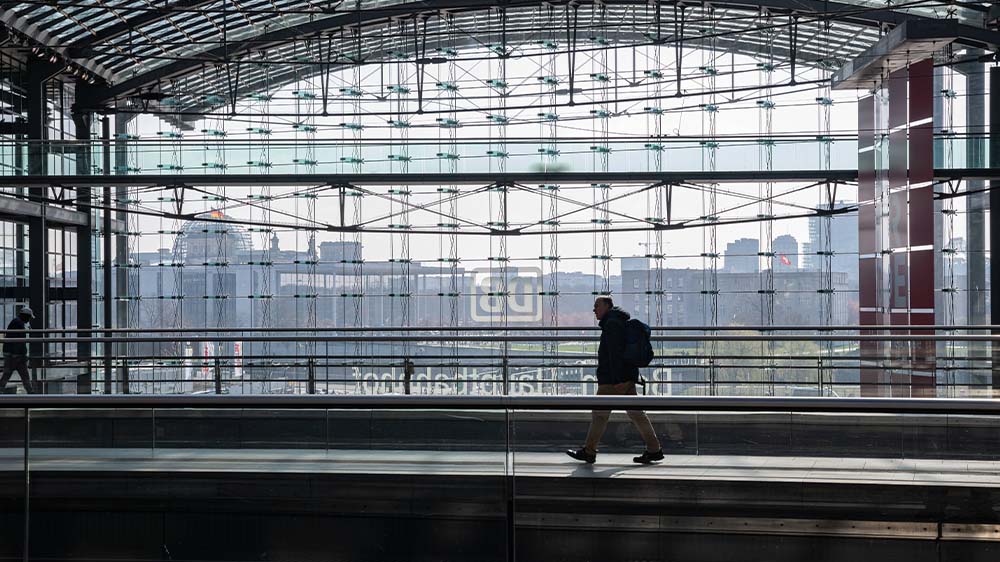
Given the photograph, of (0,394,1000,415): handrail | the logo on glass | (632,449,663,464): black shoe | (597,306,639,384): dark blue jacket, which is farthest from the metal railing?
the logo on glass

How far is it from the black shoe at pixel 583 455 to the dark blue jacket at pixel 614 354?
3.31m

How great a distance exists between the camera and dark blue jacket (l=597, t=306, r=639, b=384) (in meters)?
7.49

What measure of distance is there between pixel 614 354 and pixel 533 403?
371 centimetres

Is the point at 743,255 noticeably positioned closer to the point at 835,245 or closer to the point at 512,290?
the point at 835,245

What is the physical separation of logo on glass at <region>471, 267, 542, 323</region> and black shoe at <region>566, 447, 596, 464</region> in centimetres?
2658

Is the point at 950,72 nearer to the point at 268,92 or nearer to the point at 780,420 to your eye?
the point at 268,92

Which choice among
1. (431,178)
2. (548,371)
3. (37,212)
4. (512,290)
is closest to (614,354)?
(548,371)

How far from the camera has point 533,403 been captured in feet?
12.6

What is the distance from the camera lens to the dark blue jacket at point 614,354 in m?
7.49

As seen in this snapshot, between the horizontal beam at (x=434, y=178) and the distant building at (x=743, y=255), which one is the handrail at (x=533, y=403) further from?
the distant building at (x=743, y=255)

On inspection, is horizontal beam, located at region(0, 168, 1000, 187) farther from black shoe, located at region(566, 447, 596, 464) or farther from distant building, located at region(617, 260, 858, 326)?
black shoe, located at region(566, 447, 596, 464)

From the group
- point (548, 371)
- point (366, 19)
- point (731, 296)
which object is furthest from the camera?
point (731, 296)

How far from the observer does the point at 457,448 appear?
13.7 ft

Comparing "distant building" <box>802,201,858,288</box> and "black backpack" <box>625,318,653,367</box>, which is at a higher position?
"distant building" <box>802,201,858,288</box>
